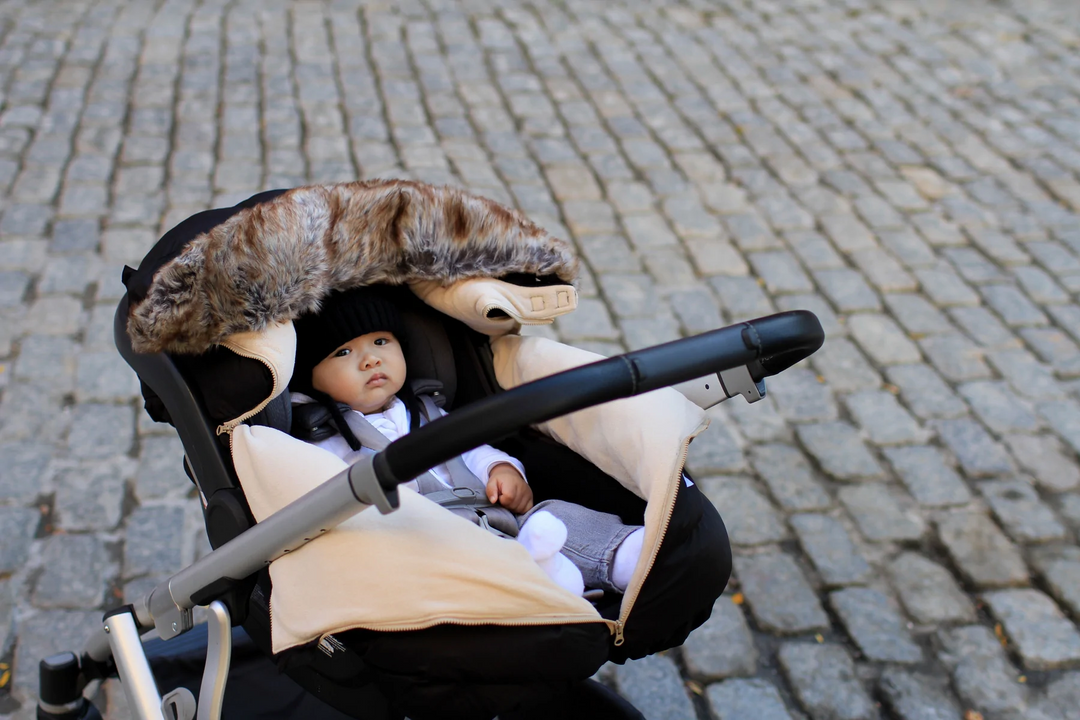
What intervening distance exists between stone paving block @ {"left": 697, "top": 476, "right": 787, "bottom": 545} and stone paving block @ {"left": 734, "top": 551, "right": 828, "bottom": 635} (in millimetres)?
83

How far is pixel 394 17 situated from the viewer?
6930 mm

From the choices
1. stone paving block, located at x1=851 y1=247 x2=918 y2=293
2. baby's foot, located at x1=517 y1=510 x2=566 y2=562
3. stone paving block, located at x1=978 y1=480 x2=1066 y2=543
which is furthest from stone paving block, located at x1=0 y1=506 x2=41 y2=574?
stone paving block, located at x1=851 y1=247 x2=918 y2=293

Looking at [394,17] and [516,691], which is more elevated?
[516,691]

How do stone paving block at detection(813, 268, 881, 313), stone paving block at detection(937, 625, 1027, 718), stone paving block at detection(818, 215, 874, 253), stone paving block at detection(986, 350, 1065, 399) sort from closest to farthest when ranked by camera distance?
stone paving block at detection(937, 625, 1027, 718) → stone paving block at detection(986, 350, 1065, 399) → stone paving block at detection(813, 268, 881, 313) → stone paving block at detection(818, 215, 874, 253)

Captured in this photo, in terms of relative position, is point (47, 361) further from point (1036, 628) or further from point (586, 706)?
point (1036, 628)

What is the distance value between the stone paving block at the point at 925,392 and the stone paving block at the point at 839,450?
1.11 feet

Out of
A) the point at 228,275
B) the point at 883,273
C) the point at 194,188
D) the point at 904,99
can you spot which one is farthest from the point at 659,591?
the point at 904,99

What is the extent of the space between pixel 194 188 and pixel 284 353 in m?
3.38

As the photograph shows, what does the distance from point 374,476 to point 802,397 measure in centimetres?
282

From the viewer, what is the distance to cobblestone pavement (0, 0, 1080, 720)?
9.92ft

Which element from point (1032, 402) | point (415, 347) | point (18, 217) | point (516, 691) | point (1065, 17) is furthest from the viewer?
point (1065, 17)

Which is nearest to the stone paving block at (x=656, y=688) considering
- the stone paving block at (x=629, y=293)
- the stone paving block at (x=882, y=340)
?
the stone paving block at (x=629, y=293)

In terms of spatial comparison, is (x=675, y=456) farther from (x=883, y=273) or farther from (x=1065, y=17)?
(x=1065, y=17)

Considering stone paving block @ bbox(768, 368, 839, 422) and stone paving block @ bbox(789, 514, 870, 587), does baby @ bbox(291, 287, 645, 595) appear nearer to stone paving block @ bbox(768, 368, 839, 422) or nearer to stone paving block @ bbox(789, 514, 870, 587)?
stone paving block @ bbox(789, 514, 870, 587)
